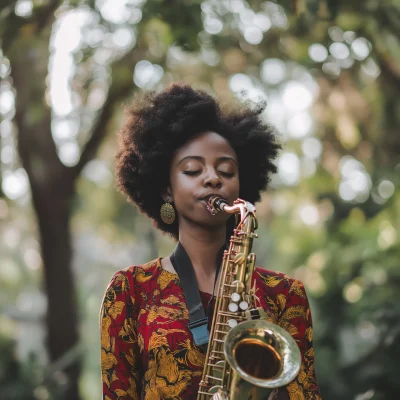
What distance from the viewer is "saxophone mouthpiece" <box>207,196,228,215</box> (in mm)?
3244

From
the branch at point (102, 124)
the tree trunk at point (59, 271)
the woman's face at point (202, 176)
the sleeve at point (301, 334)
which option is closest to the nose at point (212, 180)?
the woman's face at point (202, 176)

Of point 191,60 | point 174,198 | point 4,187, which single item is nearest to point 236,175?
point 174,198

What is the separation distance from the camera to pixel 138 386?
3.21m

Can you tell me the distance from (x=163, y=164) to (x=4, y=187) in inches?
247

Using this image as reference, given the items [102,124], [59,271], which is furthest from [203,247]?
[102,124]

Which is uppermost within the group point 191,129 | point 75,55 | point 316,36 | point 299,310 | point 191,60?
point 191,129

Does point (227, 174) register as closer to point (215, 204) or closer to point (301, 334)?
point (215, 204)

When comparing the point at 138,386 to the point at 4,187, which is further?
the point at 4,187

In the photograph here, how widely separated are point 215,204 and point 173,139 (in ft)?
1.69

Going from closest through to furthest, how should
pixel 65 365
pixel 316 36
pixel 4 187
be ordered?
1. pixel 316 36
2. pixel 4 187
3. pixel 65 365

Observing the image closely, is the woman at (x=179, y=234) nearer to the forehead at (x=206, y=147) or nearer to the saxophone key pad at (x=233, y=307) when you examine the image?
the forehead at (x=206, y=147)

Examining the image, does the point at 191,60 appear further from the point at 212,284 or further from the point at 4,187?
the point at 212,284

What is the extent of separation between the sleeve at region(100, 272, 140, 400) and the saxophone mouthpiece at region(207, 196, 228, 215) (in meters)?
0.53

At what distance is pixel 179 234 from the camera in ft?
11.6
